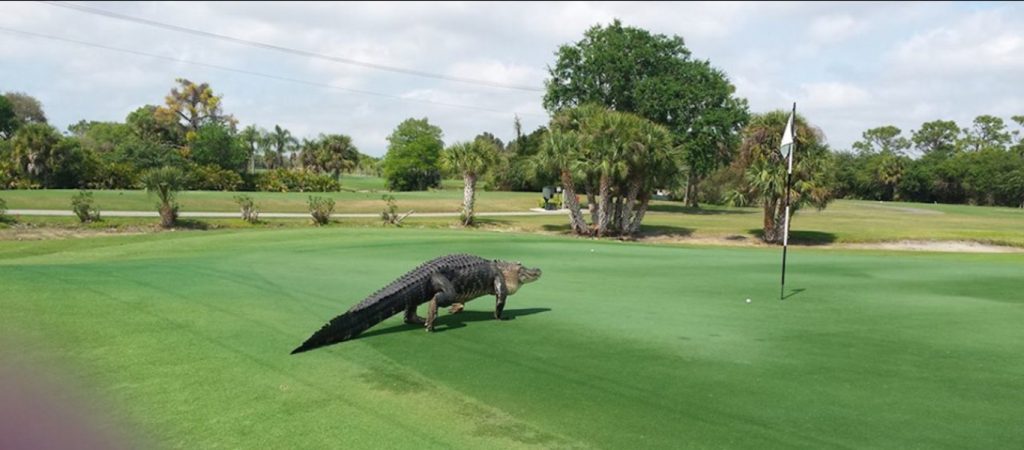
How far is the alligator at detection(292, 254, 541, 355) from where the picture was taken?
10.0 metres

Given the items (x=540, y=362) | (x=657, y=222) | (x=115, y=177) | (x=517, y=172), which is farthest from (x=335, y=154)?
(x=540, y=362)

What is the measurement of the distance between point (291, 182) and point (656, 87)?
4262 centimetres

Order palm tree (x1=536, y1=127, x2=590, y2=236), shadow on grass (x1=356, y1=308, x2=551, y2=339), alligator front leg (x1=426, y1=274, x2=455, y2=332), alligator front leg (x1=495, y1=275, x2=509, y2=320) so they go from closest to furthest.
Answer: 1. alligator front leg (x1=426, y1=274, x2=455, y2=332)
2. shadow on grass (x1=356, y1=308, x2=551, y2=339)
3. alligator front leg (x1=495, y1=275, x2=509, y2=320)
4. palm tree (x1=536, y1=127, x2=590, y2=236)

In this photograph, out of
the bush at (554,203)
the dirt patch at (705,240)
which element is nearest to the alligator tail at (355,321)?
the dirt patch at (705,240)

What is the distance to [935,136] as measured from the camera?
551 ft

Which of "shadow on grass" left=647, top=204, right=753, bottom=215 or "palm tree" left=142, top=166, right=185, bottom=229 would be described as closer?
"palm tree" left=142, top=166, right=185, bottom=229

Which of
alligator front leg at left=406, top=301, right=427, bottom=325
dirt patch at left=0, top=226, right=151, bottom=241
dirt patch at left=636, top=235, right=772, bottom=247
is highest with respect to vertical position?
alligator front leg at left=406, top=301, right=427, bottom=325

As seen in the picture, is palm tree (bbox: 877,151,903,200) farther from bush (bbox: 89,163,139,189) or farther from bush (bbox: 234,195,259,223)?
bush (bbox: 89,163,139,189)

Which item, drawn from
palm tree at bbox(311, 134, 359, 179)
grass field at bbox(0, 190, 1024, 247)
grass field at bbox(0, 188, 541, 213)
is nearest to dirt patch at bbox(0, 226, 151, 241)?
grass field at bbox(0, 190, 1024, 247)

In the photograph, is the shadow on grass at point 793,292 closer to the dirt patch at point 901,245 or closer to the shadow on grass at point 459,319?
the shadow on grass at point 459,319

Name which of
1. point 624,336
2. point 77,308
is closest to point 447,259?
point 624,336

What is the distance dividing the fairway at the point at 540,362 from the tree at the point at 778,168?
23.3m

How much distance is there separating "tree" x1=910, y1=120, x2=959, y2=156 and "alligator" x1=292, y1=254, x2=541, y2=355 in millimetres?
184288

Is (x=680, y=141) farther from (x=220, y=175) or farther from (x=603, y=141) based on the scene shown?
(x=220, y=175)
